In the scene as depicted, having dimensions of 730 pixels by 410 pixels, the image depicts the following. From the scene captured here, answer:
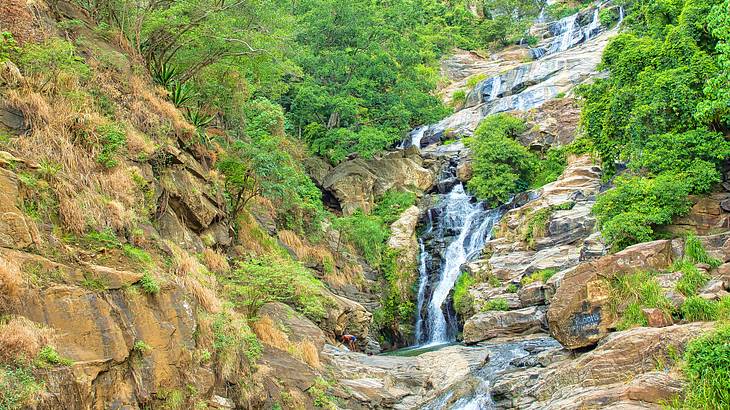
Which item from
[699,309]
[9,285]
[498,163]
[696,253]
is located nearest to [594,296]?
[699,309]

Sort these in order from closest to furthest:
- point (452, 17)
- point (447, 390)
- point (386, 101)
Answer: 1. point (447, 390)
2. point (386, 101)
3. point (452, 17)

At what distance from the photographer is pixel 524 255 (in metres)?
23.6

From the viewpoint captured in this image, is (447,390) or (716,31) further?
(447,390)

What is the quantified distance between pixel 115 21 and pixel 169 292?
36.5ft

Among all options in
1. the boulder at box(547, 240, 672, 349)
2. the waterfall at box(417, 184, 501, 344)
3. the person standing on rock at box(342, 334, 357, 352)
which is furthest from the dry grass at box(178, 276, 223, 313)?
the waterfall at box(417, 184, 501, 344)

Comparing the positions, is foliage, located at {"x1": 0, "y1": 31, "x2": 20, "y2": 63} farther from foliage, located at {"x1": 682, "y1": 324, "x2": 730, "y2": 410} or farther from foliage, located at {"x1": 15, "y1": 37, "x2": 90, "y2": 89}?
foliage, located at {"x1": 682, "y1": 324, "x2": 730, "y2": 410}

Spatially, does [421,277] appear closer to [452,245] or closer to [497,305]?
[452,245]

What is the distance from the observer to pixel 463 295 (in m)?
23.6

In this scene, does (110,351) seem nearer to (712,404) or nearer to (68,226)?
(68,226)

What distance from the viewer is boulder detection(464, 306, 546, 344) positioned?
19594 millimetres

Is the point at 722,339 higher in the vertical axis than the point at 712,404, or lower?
higher

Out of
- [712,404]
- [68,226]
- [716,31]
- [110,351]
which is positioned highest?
[716,31]

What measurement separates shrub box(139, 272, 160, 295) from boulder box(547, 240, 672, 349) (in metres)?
10.2

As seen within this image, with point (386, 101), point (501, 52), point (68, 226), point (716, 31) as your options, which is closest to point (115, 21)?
point (68, 226)
